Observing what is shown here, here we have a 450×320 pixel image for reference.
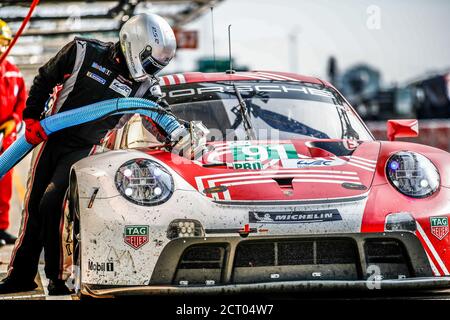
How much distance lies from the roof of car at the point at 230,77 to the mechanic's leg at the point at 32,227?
914mm

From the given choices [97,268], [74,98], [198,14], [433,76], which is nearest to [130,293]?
[97,268]

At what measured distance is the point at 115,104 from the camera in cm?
570

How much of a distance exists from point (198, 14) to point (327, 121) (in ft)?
37.7

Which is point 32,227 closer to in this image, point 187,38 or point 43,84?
point 43,84

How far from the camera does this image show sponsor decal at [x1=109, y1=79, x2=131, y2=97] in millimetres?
6008

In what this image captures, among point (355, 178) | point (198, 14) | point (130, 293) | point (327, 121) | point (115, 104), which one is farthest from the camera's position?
point (198, 14)

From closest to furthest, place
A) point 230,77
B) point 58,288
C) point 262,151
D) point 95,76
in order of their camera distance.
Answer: point 262,151 → point 58,288 → point 95,76 → point 230,77

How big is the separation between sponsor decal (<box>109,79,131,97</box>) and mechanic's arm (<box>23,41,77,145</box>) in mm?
266

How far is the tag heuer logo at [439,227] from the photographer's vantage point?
480cm

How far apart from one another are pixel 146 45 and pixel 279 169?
1287 mm

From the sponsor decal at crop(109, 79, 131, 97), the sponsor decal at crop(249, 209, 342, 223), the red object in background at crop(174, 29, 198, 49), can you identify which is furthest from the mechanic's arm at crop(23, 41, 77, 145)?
the red object in background at crop(174, 29, 198, 49)

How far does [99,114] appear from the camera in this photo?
5.76 m

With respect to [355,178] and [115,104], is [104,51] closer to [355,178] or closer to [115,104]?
[115,104]

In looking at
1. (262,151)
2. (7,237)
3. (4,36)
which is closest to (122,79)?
(262,151)
